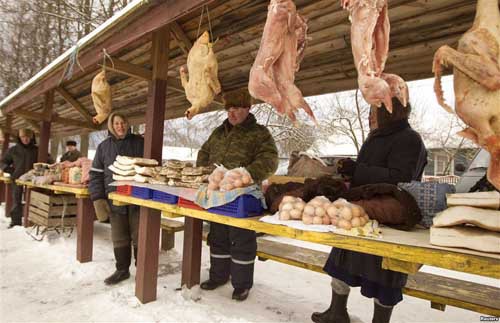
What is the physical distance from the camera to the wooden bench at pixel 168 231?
5.43 meters

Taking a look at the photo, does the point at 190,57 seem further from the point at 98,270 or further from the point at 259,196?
the point at 98,270

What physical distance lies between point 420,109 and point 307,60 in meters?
23.5

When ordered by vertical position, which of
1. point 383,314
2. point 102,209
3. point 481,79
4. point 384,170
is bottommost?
point 383,314

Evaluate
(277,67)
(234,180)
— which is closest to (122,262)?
(234,180)

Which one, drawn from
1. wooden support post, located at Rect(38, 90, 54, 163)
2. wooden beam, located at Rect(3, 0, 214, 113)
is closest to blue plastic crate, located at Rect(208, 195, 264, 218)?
wooden beam, located at Rect(3, 0, 214, 113)

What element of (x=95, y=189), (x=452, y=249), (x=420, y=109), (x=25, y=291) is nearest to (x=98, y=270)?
(x=25, y=291)

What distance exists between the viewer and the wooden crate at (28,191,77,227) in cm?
589

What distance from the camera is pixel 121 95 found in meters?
6.23

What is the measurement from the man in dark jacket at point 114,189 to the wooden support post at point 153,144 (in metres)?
0.74

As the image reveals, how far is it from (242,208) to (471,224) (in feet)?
4.53

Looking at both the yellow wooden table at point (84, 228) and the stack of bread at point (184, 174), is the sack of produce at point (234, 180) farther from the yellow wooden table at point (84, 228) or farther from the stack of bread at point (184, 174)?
the yellow wooden table at point (84, 228)

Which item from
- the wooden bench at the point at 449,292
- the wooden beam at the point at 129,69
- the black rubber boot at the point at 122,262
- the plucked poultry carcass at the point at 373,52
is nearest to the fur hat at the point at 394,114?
the plucked poultry carcass at the point at 373,52

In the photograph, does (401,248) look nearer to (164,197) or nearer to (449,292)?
(164,197)

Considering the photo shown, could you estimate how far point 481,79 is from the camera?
127 centimetres
